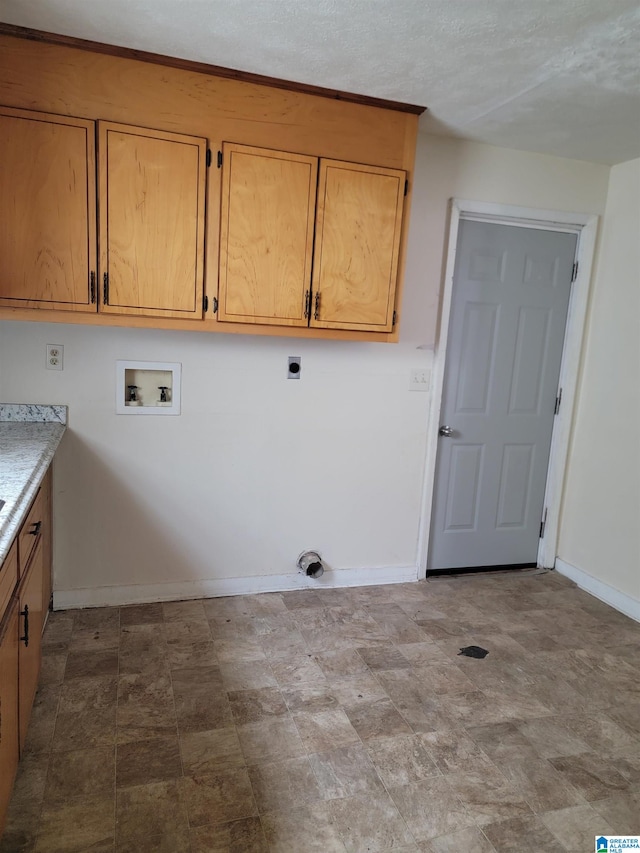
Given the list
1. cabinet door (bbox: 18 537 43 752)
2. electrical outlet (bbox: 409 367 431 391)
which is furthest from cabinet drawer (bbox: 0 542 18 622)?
electrical outlet (bbox: 409 367 431 391)

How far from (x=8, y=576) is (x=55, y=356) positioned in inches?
53.5

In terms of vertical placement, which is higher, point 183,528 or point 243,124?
point 243,124

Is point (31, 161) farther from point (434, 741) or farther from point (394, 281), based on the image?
point (434, 741)

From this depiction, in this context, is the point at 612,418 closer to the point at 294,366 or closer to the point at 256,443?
the point at 294,366

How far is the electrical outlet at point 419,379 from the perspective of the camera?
3.12 metres

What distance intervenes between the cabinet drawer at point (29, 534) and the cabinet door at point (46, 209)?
0.80 metres

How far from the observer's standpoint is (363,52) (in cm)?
207

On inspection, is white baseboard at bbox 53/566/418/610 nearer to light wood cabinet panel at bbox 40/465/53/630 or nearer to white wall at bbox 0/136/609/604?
white wall at bbox 0/136/609/604

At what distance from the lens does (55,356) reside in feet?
8.40

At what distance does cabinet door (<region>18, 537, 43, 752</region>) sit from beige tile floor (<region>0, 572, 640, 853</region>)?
6.7 inches

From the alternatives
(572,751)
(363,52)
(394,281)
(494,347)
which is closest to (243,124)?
(363,52)

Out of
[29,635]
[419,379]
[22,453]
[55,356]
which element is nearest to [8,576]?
[29,635]

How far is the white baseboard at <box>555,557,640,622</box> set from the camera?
3.05 meters

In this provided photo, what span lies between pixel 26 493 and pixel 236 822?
113cm
